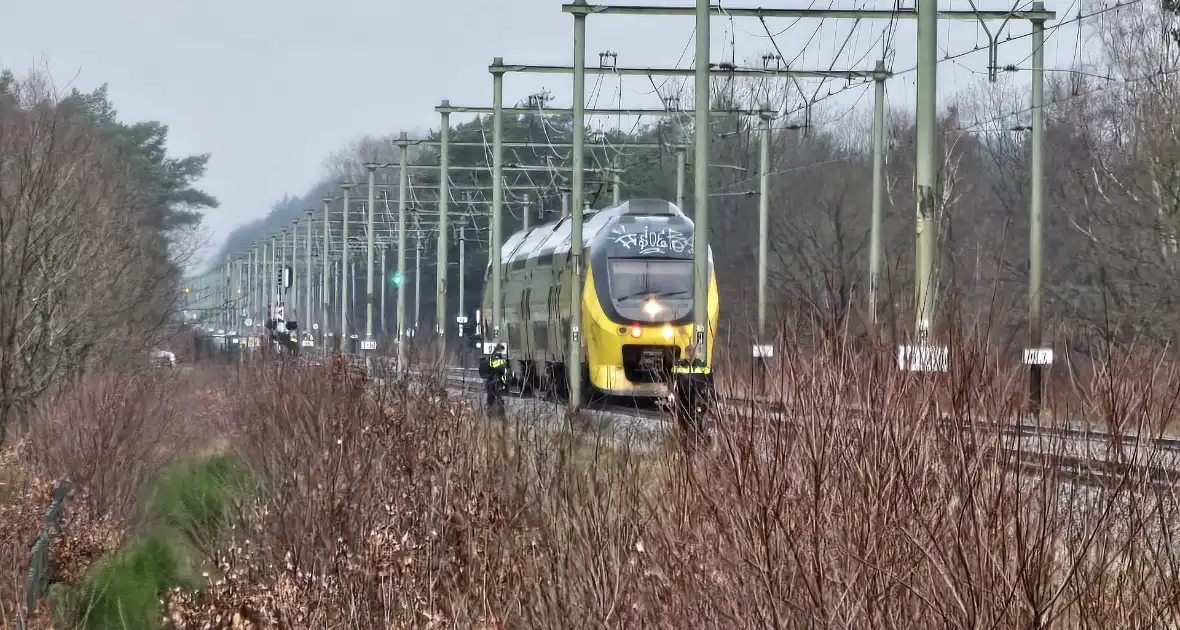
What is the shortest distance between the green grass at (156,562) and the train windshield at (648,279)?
10.4 metres

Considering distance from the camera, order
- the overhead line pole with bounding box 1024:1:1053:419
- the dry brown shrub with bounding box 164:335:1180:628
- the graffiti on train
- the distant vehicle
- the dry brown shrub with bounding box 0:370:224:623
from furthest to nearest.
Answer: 1. the distant vehicle
2. the graffiti on train
3. the overhead line pole with bounding box 1024:1:1053:419
4. the dry brown shrub with bounding box 0:370:224:623
5. the dry brown shrub with bounding box 164:335:1180:628

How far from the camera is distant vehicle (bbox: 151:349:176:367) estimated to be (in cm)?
3705

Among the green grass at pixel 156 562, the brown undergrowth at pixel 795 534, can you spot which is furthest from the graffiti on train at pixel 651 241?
the brown undergrowth at pixel 795 534

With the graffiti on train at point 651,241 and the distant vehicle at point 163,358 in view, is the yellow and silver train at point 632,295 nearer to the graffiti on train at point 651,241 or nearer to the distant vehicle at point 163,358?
the graffiti on train at point 651,241

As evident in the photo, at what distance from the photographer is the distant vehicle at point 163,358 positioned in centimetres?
3705

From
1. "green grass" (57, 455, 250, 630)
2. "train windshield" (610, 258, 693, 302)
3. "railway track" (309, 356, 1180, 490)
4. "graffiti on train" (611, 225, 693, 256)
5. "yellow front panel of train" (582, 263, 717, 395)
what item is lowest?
"green grass" (57, 455, 250, 630)

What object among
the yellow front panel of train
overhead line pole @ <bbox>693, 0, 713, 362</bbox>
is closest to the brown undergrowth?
overhead line pole @ <bbox>693, 0, 713, 362</bbox>

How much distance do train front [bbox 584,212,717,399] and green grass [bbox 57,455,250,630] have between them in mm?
10009

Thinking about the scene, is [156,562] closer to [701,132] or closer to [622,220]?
[701,132]

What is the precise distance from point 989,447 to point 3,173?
72.8 ft

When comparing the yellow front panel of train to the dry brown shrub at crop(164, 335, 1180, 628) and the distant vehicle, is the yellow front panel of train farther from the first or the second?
the dry brown shrub at crop(164, 335, 1180, 628)

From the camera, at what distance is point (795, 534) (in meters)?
6.22

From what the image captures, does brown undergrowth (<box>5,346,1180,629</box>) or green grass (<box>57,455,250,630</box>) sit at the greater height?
brown undergrowth (<box>5,346,1180,629</box>)

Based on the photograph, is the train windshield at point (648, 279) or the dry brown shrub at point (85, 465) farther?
the train windshield at point (648, 279)
